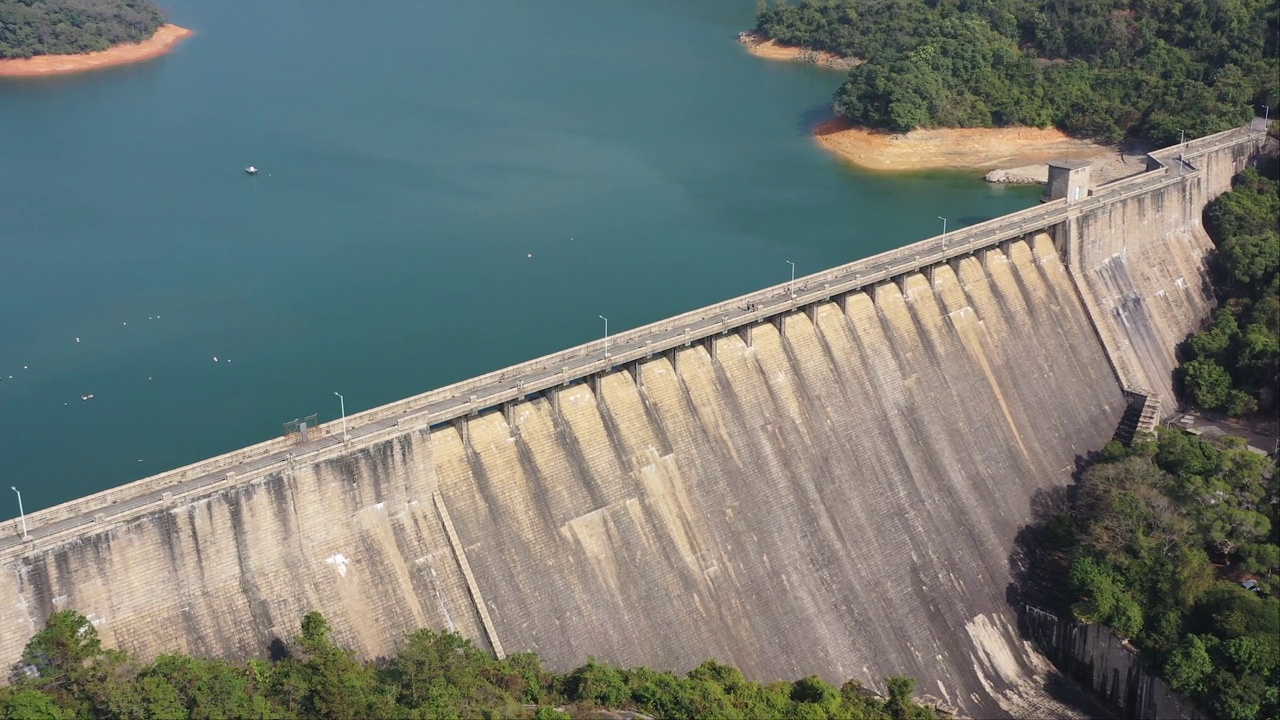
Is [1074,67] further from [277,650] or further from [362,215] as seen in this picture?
[277,650]

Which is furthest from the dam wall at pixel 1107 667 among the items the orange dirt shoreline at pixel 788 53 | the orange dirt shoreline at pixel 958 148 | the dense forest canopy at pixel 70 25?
the dense forest canopy at pixel 70 25

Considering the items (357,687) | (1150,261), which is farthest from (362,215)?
(357,687)

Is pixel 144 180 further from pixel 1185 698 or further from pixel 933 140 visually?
pixel 1185 698

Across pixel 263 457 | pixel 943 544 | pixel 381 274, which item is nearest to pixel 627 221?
pixel 381 274

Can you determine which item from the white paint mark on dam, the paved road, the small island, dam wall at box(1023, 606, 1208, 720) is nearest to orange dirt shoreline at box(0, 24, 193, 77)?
the small island

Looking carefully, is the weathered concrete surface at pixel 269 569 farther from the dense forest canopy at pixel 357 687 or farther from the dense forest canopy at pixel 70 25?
the dense forest canopy at pixel 70 25

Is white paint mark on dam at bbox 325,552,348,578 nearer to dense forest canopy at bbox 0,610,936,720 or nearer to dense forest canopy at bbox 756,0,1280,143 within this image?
dense forest canopy at bbox 0,610,936,720

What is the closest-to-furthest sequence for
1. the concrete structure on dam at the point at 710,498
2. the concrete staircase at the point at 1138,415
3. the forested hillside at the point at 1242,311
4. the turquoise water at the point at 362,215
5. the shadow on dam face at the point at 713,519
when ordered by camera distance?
the concrete structure on dam at the point at 710,498, the shadow on dam face at the point at 713,519, the concrete staircase at the point at 1138,415, the forested hillside at the point at 1242,311, the turquoise water at the point at 362,215
